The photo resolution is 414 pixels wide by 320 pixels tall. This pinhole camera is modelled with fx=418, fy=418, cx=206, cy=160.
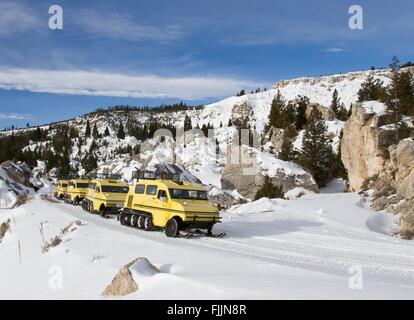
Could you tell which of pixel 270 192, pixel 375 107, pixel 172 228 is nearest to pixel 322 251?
pixel 172 228

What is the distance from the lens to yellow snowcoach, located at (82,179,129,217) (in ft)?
84.6

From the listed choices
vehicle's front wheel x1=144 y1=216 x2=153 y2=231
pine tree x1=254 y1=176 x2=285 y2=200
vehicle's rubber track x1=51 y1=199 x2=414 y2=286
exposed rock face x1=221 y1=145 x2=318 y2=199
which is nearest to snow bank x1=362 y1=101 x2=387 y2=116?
exposed rock face x1=221 y1=145 x2=318 y2=199

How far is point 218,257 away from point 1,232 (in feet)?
62.1

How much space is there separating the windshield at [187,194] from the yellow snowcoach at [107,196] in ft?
29.7

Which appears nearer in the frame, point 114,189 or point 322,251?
point 322,251

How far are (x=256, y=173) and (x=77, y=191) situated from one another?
17384 mm

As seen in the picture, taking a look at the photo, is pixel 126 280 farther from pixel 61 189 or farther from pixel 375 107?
pixel 61 189

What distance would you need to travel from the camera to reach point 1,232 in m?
25.5

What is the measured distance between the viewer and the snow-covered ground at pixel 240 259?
8.16 m

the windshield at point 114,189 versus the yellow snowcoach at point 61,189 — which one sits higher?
the windshield at point 114,189

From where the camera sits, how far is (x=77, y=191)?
3822cm

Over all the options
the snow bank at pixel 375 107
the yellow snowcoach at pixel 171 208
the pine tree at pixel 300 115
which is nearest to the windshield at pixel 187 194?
the yellow snowcoach at pixel 171 208

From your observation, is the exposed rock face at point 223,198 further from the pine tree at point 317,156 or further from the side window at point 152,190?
the side window at point 152,190

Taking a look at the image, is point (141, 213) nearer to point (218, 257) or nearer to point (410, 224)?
point (218, 257)
